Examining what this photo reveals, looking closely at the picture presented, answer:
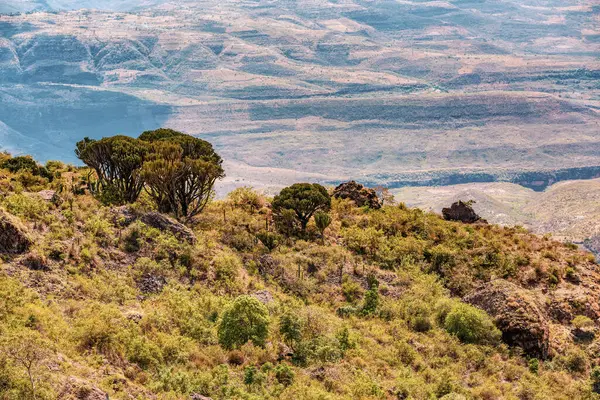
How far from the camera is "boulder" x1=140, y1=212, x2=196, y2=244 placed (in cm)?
2705

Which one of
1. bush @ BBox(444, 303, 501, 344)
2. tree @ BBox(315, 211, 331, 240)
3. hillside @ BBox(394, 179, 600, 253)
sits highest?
tree @ BBox(315, 211, 331, 240)

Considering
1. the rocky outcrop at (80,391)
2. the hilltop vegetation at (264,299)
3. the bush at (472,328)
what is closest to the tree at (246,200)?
the hilltop vegetation at (264,299)

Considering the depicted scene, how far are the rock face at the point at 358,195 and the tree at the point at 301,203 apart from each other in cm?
564

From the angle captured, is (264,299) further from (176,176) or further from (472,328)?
(176,176)

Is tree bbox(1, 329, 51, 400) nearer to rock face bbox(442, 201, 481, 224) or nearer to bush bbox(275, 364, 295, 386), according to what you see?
bush bbox(275, 364, 295, 386)

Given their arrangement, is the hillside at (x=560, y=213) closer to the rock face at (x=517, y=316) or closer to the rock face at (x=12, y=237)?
the rock face at (x=517, y=316)

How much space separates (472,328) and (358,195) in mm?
18100

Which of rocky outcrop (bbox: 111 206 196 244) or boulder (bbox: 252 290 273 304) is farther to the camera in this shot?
rocky outcrop (bbox: 111 206 196 244)

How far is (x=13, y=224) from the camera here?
20.6 metres

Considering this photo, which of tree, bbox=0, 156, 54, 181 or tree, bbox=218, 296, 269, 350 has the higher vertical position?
tree, bbox=0, 156, 54, 181

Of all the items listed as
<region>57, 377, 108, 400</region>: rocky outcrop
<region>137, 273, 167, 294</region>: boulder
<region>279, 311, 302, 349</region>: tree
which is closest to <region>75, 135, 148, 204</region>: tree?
<region>137, 273, 167, 294</region>: boulder

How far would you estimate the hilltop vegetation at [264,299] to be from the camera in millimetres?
16453

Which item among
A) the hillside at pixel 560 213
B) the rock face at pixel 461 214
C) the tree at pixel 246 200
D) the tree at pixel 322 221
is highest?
the tree at pixel 246 200

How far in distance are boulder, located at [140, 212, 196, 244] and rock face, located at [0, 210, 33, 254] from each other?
22.6ft
